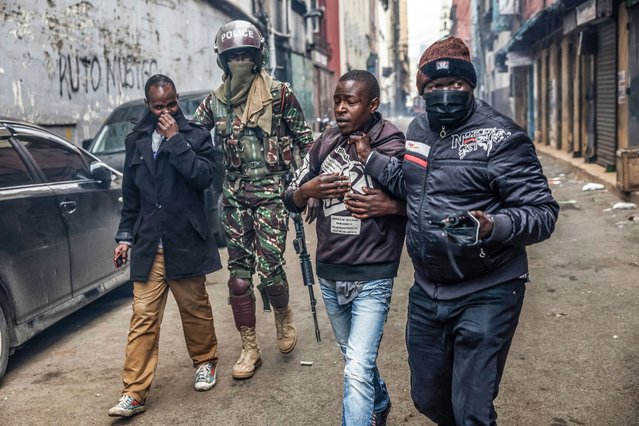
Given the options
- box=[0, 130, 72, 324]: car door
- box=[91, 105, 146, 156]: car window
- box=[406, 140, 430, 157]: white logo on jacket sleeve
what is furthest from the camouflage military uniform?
box=[91, 105, 146, 156]: car window

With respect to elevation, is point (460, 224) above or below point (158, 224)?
above

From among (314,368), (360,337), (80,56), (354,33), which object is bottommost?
(314,368)

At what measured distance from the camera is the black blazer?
3.87 metres

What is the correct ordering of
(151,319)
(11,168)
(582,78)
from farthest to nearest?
(582,78) < (11,168) < (151,319)

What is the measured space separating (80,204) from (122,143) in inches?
127

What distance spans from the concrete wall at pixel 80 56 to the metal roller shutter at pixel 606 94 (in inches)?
343

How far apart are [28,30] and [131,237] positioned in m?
7.29

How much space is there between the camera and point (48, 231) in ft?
16.2

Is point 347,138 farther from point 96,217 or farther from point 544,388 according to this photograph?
point 96,217

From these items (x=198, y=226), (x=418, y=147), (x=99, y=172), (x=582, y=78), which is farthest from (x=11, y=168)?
(x=582, y=78)

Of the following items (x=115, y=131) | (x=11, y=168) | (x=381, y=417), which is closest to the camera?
(x=381, y=417)

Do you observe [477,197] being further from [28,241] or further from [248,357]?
[28,241]

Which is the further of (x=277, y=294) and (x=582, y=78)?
(x=582, y=78)

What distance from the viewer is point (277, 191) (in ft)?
14.4
